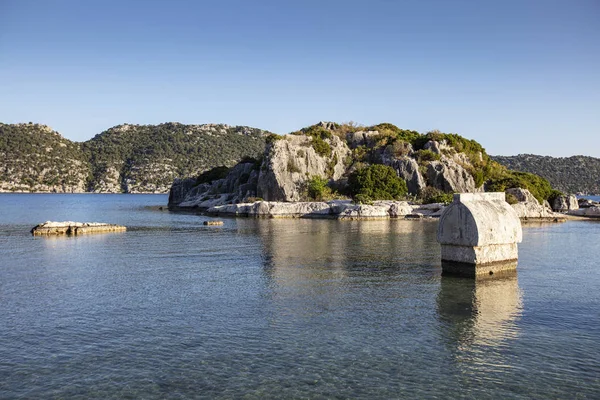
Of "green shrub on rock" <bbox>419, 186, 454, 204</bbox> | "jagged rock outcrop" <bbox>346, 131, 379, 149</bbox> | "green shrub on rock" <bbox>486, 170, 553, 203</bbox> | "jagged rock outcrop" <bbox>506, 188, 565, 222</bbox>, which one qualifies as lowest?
"jagged rock outcrop" <bbox>506, 188, 565, 222</bbox>

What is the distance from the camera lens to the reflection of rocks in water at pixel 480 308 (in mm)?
20297

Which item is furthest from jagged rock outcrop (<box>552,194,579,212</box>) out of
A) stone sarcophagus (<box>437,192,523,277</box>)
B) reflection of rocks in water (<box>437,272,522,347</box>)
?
reflection of rocks in water (<box>437,272,522,347</box>)

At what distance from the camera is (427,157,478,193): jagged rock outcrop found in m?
117

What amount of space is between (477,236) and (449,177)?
90105mm

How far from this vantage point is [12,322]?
21750 millimetres

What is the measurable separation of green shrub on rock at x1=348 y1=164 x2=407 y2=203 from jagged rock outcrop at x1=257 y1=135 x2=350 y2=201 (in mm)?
13425

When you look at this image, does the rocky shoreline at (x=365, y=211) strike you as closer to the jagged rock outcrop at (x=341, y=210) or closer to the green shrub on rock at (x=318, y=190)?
the jagged rock outcrop at (x=341, y=210)

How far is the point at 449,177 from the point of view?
117 m

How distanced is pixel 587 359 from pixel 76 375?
55.1 ft

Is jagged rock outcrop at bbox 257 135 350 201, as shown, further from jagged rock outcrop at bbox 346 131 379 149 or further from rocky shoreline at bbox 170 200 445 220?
rocky shoreline at bbox 170 200 445 220

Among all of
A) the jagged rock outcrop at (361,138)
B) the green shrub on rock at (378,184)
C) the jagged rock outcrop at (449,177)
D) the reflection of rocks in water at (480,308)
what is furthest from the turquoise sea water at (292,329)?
the jagged rock outcrop at (361,138)

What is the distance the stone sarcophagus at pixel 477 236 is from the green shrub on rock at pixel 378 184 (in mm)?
71837

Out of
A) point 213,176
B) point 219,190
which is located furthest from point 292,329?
point 213,176

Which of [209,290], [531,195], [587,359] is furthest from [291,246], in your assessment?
[531,195]
